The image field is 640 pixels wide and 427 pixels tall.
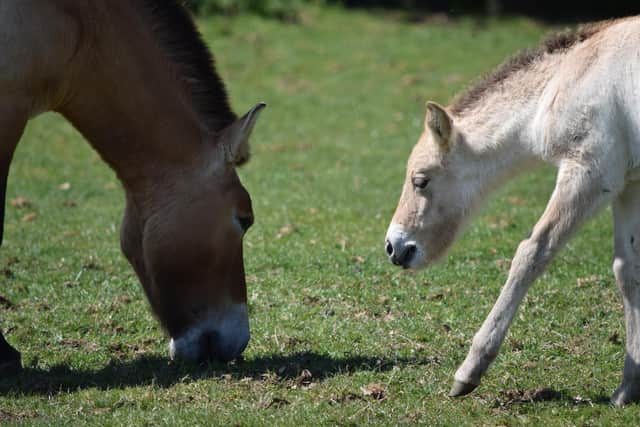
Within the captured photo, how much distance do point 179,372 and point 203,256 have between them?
0.77 metres

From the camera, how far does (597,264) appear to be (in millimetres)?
7949

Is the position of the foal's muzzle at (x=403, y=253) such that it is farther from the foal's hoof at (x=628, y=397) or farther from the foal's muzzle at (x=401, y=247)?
the foal's hoof at (x=628, y=397)

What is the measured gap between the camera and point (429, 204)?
19.2 ft

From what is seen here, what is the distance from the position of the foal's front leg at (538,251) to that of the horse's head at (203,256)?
1499 millimetres

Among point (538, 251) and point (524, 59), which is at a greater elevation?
point (524, 59)


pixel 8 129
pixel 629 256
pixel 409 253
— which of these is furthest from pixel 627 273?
pixel 8 129

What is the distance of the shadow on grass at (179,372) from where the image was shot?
555 centimetres

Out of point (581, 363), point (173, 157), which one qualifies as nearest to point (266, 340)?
point (173, 157)

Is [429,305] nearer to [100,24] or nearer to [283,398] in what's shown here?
[283,398]

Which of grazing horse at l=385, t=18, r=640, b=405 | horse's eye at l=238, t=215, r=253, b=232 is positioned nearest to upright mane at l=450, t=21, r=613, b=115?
grazing horse at l=385, t=18, r=640, b=405

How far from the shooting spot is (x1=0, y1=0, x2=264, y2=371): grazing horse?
18.2ft

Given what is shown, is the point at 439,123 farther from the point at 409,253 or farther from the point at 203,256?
the point at 203,256

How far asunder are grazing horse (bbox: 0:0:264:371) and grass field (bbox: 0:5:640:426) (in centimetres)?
42

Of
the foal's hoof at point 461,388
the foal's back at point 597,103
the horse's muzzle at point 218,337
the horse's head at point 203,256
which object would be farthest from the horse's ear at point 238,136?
the foal's hoof at point 461,388
